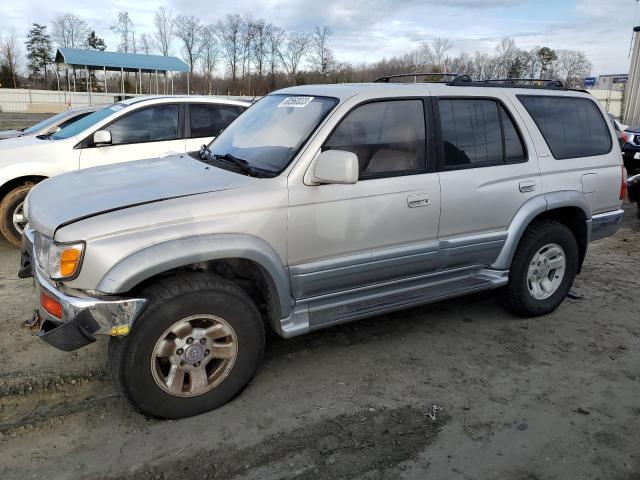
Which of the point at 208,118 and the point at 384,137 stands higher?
the point at 208,118

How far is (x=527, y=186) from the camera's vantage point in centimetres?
429

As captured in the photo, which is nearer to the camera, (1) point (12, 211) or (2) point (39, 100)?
(1) point (12, 211)

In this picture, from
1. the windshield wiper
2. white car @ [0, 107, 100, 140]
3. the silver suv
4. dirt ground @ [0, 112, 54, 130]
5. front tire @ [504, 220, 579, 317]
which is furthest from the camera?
dirt ground @ [0, 112, 54, 130]

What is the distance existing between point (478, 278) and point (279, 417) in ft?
6.48

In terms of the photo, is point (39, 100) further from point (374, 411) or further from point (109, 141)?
point (374, 411)

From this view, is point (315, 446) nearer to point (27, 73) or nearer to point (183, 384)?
point (183, 384)

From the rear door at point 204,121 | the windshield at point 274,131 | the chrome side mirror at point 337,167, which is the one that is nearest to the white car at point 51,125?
the rear door at point 204,121

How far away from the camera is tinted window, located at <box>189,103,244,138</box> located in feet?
23.3

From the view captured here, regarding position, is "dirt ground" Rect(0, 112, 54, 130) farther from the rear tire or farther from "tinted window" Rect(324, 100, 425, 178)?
"tinted window" Rect(324, 100, 425, 178)

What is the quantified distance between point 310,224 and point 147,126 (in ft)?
14.3

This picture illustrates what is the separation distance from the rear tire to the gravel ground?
2.00 m

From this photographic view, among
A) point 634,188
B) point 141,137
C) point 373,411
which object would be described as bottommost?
point 373,411

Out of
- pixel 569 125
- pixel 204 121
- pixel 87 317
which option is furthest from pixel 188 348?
pixel 204 121

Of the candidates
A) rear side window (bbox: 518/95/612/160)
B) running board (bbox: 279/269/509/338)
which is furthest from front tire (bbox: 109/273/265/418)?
rear side window (bbox: 518/95/612/160)
